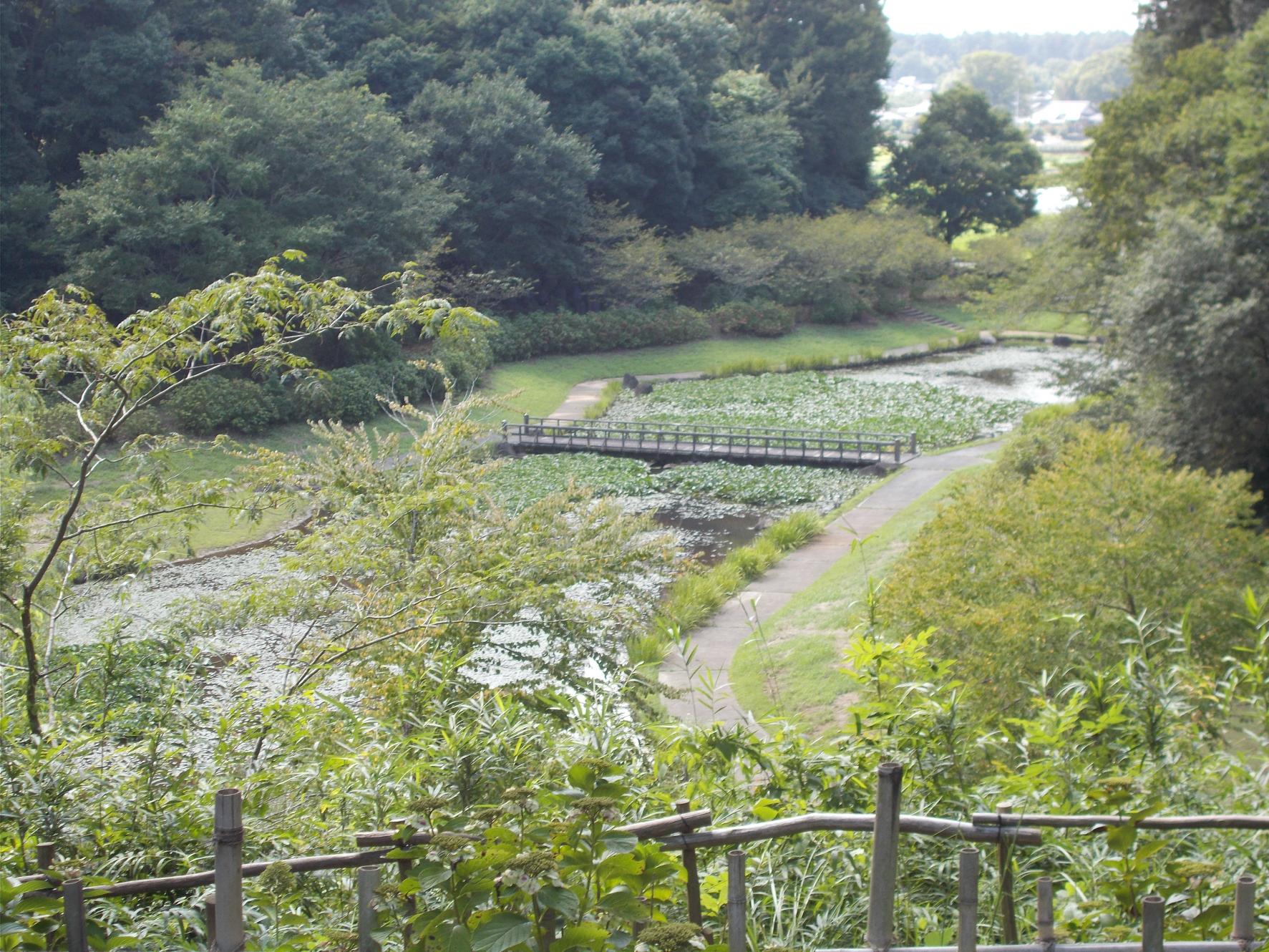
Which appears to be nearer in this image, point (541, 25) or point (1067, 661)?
point (1067, 661)

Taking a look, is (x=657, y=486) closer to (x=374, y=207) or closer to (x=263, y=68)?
(x=374, y=207)

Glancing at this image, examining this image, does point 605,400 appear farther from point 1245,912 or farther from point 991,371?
point 1245,912

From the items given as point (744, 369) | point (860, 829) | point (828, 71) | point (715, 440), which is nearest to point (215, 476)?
point (715, 440)

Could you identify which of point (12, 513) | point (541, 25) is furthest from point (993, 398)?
point (12, 513)

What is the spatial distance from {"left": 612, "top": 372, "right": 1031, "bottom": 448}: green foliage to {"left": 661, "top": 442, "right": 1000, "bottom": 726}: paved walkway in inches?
115

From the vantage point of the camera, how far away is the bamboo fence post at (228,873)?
2.62 meters

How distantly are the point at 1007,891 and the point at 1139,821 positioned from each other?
0.47 metres

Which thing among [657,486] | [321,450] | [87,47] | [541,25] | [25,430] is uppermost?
[541,25]

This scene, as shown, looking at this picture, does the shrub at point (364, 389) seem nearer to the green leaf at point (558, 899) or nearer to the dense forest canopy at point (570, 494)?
the dense forest canopy at point (570, 494)

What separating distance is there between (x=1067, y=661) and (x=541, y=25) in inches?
1518

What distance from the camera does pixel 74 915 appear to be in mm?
2609

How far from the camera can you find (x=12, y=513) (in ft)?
22.2

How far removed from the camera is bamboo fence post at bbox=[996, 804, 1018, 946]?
3246 mm

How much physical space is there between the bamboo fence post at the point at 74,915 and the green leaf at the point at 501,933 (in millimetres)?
940
